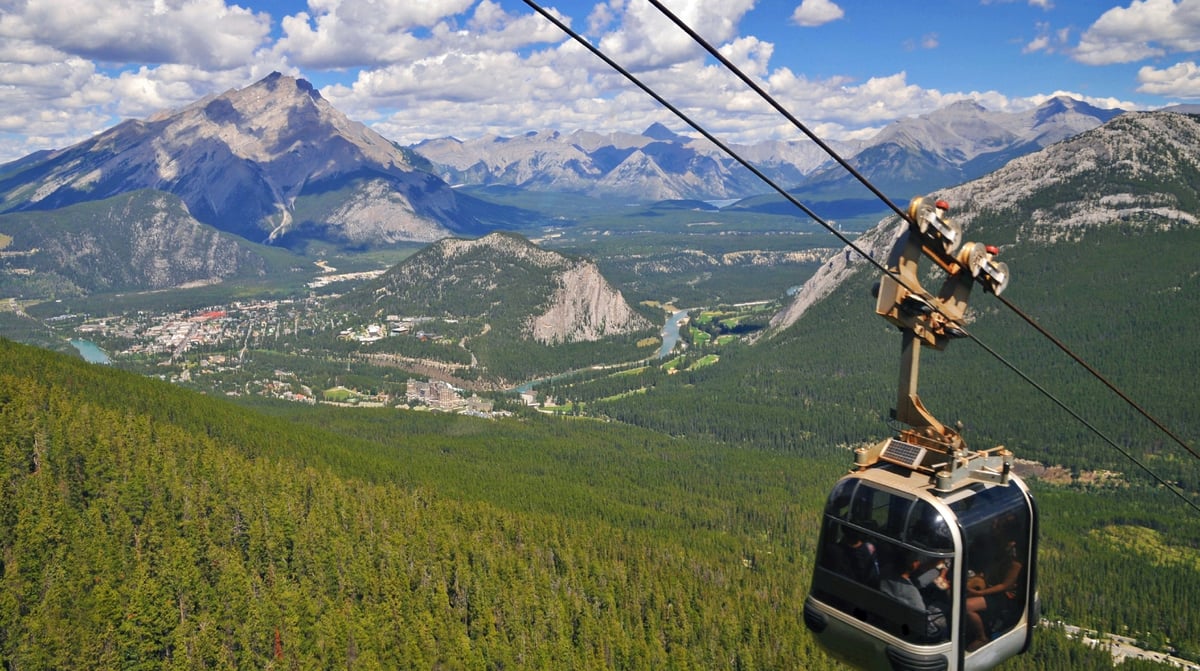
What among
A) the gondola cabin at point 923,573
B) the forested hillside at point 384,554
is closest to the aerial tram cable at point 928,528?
the gondola cabin at point 923,573

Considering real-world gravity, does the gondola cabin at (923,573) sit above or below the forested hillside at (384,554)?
above

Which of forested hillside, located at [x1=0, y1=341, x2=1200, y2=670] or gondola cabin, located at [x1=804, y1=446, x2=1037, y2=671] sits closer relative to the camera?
gondola cabin, located at [x1=804, y1=446, x2=1037, y2=671]

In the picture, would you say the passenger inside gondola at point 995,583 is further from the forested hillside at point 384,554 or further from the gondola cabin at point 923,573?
the forested hillside at point 384,554

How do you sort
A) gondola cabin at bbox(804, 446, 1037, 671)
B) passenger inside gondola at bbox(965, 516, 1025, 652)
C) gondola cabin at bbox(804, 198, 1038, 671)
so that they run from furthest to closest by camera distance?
passenger inside gondola at bbox(965, 516, 1025, 652), gondola cabin at bbox(804, 446, 1037, 671), gondola cabin at bbox(804, 198, 1038, 671)

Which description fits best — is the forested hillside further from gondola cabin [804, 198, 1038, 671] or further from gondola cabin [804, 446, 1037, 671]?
gondola cabin [804, 198, 1038, 671]

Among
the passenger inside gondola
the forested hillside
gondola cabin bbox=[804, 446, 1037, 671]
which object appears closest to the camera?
gondola cabin bbox=[804, 446, 1037, 671]

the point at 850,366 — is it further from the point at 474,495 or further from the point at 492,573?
the point at 492,573

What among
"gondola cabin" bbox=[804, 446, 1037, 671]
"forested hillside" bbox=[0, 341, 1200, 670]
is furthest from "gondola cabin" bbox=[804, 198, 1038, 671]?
"forested hillside" bbox=[0, 341, 1200, 670]
